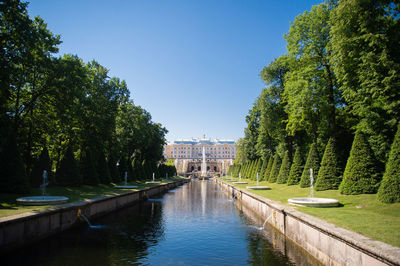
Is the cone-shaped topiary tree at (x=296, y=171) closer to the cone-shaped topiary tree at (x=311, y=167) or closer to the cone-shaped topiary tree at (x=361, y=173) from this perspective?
the cone-shaped topiary tree at (x=311, y=167)

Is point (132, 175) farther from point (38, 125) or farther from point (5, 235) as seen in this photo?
point (5, 235)

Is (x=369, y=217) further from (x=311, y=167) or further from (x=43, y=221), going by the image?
(x=311, y=167)

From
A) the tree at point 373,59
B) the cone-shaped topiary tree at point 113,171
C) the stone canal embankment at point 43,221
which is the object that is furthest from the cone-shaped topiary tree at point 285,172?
the cone-shaped topiary tree at point 113,171

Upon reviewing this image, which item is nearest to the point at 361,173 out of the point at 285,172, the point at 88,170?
the point at 285,172

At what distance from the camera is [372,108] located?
14.5 m

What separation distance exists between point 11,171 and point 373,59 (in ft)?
63.3

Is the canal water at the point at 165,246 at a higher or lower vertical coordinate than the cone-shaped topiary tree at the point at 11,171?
lower

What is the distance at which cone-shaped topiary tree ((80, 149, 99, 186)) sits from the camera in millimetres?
21438

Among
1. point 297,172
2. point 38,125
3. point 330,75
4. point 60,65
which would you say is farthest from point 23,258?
point 330,75

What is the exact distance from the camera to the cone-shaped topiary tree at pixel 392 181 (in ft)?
30.6

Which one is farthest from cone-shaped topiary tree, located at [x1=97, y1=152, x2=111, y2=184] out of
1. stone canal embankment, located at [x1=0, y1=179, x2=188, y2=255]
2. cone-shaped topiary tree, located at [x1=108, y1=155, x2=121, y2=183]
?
stone canal embankment, located at [x1=0, y1=179, x2=188, y2=255]

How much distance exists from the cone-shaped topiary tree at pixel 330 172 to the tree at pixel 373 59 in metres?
2.18

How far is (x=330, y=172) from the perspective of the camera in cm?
1531

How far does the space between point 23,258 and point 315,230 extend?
8083 mm
